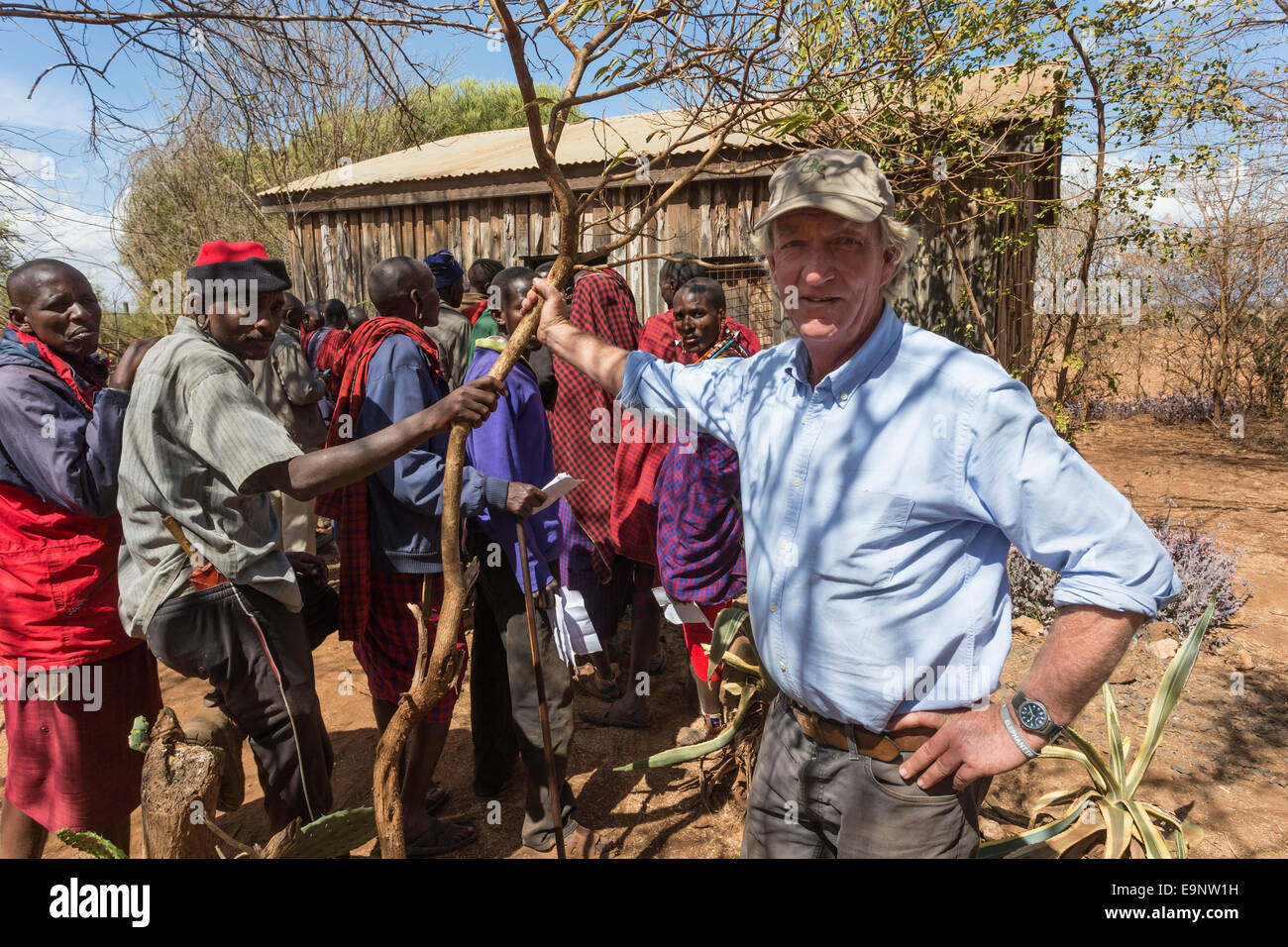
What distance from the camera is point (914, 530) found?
1.57 meters

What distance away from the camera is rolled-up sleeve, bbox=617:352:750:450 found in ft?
6.75

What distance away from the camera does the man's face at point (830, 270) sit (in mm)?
1641

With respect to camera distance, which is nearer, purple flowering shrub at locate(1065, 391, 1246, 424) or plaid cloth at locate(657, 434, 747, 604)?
plaid cloth at locate(657, 434, 747, 604)

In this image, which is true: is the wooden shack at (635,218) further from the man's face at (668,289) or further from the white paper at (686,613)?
the white paper at (686,613)

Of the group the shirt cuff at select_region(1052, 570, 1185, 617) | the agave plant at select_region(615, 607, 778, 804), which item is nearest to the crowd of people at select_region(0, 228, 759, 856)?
the agave plant at select_region(615, 607, 778, 804)

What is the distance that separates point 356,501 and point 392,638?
0.55 m

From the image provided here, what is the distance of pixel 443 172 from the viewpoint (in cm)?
880

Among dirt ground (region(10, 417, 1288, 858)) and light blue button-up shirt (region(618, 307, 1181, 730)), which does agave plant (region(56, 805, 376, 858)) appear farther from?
dirt ground (region(10, 417, 1288, 858))

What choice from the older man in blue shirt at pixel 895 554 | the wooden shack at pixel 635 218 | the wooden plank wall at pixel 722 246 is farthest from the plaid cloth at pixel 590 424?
the older man in blue shirt at pixel 895 554

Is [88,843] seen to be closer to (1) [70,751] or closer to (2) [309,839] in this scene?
(2) [309,839]

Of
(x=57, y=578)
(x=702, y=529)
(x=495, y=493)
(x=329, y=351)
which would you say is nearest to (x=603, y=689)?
(x=702, y=529)

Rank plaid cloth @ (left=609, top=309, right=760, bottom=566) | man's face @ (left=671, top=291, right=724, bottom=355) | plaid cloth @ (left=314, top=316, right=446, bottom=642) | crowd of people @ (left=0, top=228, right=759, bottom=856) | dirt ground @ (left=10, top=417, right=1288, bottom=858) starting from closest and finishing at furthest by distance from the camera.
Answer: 1. crowd of people @ (left=0, top=228, right=759, bottom=856)
2. plaid cloth @ (left=314, top=316, right=446, bottom=642)
3. dirt ground @ (left=10, top=417, right=1288, bottom=858)
4. man's face @ (left=671, top=291, right=724, bottom=355)
5. plaid cloth @ (left=609, top=309, right=760, bottom=566)

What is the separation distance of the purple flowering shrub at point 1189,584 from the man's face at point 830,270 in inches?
144

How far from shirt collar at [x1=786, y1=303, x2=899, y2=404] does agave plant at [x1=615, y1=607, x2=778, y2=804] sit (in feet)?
4.75
